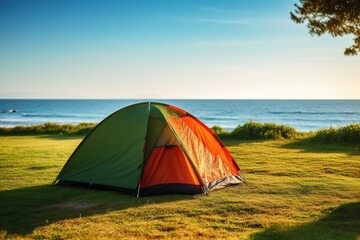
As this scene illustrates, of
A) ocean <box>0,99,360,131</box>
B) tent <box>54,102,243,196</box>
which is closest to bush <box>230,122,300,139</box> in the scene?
tent <box>54,102,243,196</box>

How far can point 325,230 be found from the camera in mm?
6312

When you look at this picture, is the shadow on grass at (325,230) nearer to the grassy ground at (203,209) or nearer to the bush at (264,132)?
the grassy ground at (203,209)

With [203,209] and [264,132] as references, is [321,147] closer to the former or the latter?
[264,132]

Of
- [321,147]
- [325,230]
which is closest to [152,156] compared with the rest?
[325,230]

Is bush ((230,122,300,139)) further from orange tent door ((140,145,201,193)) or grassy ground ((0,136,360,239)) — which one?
orange tent door ((140,145,201,193))

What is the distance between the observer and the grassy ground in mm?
6320

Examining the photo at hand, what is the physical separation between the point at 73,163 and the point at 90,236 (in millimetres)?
4285

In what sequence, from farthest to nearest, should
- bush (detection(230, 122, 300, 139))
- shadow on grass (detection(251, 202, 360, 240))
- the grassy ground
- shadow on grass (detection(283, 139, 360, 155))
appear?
bush (detection(230, 122, 300, 139)), shadow on grass (detection(283, 139, 360, 155)), the grassy ground, shadow on grass (detection(251, 202, 360, 240))

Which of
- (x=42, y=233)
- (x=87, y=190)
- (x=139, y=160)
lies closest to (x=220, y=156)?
(x=139, y=160)

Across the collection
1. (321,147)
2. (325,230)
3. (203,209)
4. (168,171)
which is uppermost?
(168,171)

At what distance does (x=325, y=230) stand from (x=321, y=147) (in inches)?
450

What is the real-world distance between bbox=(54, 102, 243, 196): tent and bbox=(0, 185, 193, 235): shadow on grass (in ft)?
1.05

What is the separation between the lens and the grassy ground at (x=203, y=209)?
6.32 m

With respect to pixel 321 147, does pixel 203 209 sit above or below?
below
